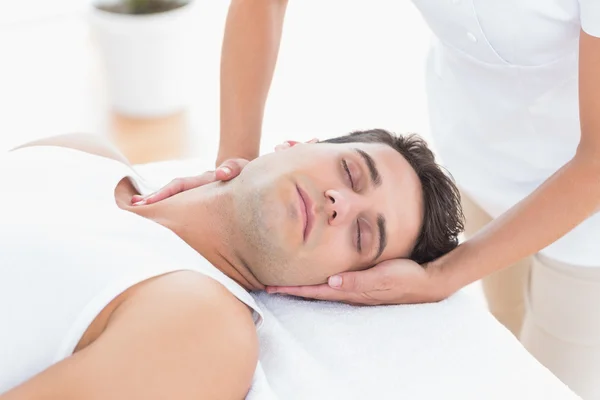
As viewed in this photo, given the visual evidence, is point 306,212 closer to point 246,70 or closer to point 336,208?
point 336,208

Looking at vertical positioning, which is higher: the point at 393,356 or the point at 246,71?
the point at 246,71

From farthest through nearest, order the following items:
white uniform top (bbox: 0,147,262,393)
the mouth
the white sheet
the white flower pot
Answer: the white flower pot → the mouth → the white sheet → white uniform top (bbox: 0,147,262,393)

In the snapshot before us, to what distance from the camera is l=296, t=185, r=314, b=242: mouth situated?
153 centimetres

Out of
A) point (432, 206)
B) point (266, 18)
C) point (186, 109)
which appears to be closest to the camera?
point (432, 206)

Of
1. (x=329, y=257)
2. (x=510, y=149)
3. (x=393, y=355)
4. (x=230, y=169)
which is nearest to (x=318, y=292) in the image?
(x=329, y=257)

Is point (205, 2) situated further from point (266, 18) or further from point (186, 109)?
point (266, 18)

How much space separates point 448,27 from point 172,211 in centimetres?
68

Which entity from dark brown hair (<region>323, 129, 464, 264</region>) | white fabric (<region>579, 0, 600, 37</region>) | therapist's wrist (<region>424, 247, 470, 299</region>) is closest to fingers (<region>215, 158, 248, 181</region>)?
dark brown hair (<region>323, 129, 464, 264</region>)

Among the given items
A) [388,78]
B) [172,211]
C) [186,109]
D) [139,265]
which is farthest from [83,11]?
[139,265]

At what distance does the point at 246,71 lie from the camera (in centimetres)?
186

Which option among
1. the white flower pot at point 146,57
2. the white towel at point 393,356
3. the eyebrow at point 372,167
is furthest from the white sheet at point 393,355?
the white flower pot at point 146,57

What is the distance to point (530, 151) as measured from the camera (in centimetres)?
172

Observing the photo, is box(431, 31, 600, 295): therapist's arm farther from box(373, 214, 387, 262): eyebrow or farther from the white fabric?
box(373, 214, 387, 262): eyebrow

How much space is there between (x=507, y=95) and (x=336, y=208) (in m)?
0.46
